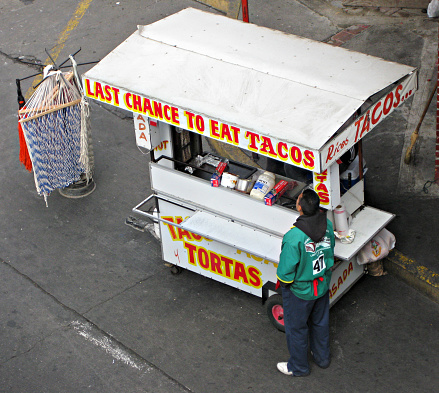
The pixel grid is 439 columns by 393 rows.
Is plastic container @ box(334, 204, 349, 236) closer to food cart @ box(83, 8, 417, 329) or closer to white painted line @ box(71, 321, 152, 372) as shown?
food cart @ box(83, 8, 417, 329)

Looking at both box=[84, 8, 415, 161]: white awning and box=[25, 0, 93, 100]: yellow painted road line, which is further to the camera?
box=[25, 0, 93, 100]: yellow painted road line

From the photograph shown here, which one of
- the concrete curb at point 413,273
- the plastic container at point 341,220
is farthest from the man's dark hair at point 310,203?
the concrete curb at point 413,273

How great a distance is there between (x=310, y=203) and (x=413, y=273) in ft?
6.35

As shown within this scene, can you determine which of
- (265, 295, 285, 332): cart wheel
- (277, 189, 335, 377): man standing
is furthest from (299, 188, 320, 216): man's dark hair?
(265, 295, 285, 332): cart wheel

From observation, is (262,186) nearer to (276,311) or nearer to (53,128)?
(276,311)

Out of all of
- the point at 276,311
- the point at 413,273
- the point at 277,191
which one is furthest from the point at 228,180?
the point at 413,273

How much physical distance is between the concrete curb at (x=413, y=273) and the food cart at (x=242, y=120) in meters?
0.40

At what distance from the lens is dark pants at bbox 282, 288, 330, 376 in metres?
5.53

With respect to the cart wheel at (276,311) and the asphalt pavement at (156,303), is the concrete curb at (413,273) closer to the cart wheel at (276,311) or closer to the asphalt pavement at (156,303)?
the asphalt pavement at (156,303)

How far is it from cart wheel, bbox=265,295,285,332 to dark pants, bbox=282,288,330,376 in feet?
1.22

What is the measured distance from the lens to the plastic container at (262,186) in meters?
6.00

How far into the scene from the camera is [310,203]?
521cm

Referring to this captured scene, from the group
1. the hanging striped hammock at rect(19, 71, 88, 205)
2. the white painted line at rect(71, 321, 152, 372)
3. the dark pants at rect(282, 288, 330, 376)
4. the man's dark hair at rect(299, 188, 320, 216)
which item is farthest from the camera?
the hanging striped hammock at rect(19, 71, 88, 205)

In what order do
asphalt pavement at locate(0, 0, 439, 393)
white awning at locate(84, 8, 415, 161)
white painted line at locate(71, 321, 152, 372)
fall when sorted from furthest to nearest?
white painted line at locate(71, 321, 152, 372), asphalt pavement at locate(0, 0, 439, 393), white awning at locate(84, 8, 415, 161)
